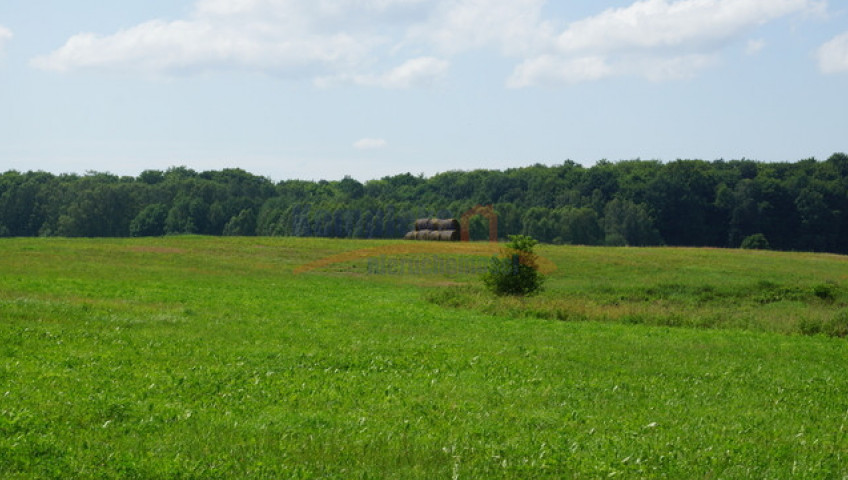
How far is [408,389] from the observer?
574 inches

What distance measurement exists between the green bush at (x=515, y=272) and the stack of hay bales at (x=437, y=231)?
152ft

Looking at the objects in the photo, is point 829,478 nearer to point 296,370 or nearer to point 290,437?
point 290,437

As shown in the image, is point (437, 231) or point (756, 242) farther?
point (756, 242)

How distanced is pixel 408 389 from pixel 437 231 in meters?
72.1

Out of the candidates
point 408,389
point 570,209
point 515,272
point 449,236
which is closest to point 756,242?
point 570,209

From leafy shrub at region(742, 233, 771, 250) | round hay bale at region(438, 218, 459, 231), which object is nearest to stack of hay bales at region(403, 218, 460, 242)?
round hay bale at region(438, 218, 459, 231)

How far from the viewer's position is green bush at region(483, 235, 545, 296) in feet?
122

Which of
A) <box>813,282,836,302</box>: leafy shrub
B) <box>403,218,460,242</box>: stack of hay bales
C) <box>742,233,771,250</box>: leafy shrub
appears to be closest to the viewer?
<box>813,282,836,302</box>: leafy shrub

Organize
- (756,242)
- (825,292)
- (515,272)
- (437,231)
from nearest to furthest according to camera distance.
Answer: (515,272) → (825,292) → (437,231) → (756,242)

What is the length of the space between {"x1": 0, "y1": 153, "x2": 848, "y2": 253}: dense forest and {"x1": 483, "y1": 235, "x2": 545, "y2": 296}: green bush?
8220 centimetres

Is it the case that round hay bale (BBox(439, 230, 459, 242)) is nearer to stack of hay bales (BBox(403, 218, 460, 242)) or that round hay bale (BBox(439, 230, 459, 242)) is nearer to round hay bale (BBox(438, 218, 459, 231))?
stack of hay bales (BBox(403, 218, 460, 242))

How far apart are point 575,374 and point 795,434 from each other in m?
5.13

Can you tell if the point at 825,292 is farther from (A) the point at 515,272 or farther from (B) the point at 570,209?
(B) the point at 570,209

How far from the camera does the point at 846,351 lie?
74.0 ft
